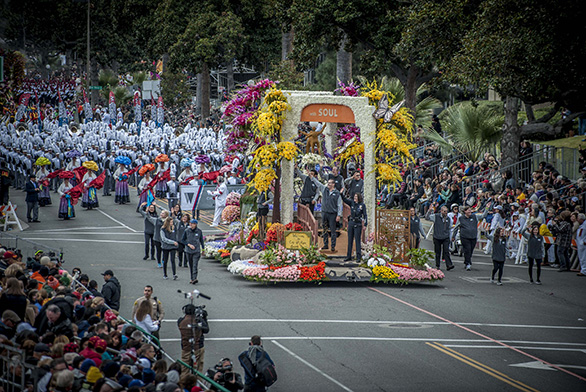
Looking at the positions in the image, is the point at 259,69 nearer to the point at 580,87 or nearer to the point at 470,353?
the point at 580,87

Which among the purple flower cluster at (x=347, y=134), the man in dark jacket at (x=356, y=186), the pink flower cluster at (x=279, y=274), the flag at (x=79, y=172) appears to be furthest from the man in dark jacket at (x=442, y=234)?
the flag at (x=79, y=172)

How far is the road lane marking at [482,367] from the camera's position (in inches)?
494

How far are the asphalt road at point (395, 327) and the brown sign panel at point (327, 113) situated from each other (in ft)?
15.1

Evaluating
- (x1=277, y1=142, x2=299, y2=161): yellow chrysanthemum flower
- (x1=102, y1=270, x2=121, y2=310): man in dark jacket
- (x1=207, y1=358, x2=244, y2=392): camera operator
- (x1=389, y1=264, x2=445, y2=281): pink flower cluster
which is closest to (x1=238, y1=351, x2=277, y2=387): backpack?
(x1=207, y1=358, x2=244, y2=392): camera operator

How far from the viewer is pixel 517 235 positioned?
78.7ft

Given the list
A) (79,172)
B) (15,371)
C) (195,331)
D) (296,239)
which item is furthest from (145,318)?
(79,172)

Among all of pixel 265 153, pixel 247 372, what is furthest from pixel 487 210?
pixel 247 372

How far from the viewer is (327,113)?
70.5ft

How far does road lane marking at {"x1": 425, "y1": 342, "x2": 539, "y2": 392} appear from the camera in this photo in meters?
12.5

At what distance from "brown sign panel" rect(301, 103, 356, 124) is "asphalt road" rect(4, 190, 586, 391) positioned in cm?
460

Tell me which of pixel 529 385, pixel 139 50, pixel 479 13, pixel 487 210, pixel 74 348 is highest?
pixel 139 50

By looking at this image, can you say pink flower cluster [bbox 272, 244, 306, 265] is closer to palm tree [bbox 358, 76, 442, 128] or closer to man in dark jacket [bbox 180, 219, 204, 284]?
man in dark jacket [bbox 180, 219, 204, 284]

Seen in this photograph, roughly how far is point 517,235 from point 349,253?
6.28 metres

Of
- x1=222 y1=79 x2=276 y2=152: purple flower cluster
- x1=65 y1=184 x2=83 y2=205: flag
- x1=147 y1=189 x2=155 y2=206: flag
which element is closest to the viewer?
x1=222 y1=79 x2=276 y2=152: purple flower cluster
